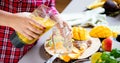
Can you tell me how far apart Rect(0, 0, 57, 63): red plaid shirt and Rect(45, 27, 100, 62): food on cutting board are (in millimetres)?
213

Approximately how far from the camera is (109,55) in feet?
2.74

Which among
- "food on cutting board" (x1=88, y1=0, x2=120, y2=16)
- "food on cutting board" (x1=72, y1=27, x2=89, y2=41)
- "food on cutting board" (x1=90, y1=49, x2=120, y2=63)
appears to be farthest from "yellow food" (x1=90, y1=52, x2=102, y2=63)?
"food on cutting board" (x1=88, y1=0, x2=120, y2=16)

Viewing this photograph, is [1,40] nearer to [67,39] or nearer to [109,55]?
[67,39]

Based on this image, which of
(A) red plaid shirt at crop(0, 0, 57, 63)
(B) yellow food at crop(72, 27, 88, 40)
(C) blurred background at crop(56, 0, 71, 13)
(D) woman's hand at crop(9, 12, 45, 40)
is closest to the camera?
(D) woman's hand at crop(9, 12, 45, 40)

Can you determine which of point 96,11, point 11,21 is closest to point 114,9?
point 96,11

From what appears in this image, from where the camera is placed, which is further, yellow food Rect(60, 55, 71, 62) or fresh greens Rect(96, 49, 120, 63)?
yellow food Rect(60, 55, 71, 62)

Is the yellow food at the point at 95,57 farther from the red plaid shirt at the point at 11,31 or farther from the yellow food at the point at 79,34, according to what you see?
the red plaid shirt at the point at 11,31

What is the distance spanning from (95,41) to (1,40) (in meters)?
0.45

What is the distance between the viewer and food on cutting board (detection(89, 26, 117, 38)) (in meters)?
1.07

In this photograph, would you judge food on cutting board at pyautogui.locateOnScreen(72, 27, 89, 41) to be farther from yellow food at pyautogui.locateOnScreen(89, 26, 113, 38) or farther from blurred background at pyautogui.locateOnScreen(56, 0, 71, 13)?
blurred background at pyautogui.locateOnScreen(56, 0, 71, 13)

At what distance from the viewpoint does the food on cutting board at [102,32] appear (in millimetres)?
1073

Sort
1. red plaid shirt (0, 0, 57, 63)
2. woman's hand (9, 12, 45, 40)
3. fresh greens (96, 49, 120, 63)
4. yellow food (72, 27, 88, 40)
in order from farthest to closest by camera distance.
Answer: red plaid shirt (0, 0, 57, 63)
yellow food (72, 27, 88, 40)
woman's hand (9, 12, 45, 40)
fresh greens (96, 49, 120, 63)

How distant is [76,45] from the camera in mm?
1051

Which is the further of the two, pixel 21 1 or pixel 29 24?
pixel 21 1
